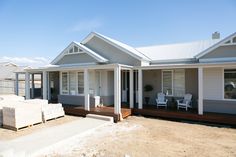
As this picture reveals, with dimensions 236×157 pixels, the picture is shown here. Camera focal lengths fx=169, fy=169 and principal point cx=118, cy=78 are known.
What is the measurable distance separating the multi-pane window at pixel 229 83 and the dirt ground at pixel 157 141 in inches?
89.3

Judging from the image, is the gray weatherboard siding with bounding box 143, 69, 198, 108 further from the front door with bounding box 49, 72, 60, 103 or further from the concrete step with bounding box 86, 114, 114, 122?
the front door with bounding box 49, 72, 60, 103

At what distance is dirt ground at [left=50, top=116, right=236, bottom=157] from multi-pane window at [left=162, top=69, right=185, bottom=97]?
10.1 feet

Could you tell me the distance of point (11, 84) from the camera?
2564cm

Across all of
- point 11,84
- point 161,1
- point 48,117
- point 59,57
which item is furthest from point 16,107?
point 11,84

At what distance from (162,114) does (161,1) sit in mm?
6998

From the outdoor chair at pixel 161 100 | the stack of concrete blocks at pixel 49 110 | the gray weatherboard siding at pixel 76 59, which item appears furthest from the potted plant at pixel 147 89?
the stack of concrete blocks at pixel 49 110

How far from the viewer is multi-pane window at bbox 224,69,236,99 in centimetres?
934

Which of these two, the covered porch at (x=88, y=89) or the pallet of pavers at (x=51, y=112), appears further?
the covered porch at (x=88, y=89)

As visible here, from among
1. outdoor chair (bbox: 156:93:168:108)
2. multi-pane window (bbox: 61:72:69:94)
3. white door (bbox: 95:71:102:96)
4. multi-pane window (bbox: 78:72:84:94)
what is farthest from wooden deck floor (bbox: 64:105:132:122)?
outdoor chair (bbox: 156:93:168:108)

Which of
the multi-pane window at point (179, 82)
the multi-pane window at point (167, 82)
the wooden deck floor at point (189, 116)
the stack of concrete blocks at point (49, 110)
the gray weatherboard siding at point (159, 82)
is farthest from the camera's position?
the multi-pane window at point (167, 82)

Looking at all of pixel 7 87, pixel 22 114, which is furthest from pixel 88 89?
pixel 7 87

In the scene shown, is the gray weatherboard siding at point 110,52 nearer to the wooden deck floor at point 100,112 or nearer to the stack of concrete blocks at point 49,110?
the wooden deck floor at point 100,112

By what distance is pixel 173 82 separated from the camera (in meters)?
11.6

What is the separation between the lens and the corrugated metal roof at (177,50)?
12.8 meters
